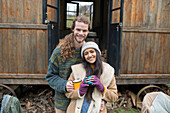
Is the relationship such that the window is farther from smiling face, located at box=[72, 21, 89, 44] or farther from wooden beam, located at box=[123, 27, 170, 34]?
smiling face, located at box=[72, 21, 89, 44]

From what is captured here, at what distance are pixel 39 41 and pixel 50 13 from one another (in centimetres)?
79

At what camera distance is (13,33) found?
13.2 ft

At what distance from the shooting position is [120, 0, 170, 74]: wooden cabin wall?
421 cm

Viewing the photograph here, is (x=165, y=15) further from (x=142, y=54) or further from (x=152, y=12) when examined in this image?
(x=142, y=54)

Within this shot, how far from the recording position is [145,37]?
4.32 m

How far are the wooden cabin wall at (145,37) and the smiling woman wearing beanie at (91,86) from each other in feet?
8.77

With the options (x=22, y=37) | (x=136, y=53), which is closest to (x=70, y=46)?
(x=22, y=37)

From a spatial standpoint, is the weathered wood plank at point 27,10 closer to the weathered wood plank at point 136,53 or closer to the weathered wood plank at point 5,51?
the weathered wood plank at point 5,51

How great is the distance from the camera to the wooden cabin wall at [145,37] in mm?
4215

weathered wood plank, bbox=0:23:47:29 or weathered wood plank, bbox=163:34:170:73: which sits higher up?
weathered wood plank, bbox=0:23:47:29

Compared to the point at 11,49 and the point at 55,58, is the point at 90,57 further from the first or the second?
the point at 11,49

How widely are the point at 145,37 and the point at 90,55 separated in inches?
122

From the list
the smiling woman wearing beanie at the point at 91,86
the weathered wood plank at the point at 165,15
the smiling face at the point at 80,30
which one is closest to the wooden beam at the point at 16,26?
the smiling face at the point at 80,30

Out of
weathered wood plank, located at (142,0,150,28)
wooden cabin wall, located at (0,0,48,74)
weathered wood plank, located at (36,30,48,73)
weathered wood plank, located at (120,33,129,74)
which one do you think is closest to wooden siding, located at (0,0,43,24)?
wooden cabin wall, located at (0,0,48,74)
